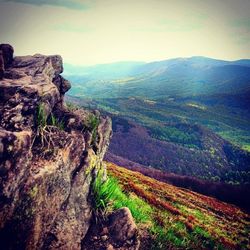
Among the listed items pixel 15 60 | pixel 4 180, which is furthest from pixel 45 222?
pixel 15 60

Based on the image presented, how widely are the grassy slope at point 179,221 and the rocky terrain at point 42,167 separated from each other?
1680mm

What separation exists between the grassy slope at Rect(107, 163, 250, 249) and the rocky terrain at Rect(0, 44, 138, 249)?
1.68 metres

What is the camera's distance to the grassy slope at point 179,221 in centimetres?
1181

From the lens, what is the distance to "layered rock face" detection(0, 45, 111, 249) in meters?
7.54

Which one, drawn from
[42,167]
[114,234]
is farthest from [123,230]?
[42,167]

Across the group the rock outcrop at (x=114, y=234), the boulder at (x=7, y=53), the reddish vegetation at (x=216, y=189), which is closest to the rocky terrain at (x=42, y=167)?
the rock outcrop at (x=114, y=234)

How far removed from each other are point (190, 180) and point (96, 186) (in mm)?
40480

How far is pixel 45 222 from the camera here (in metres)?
8.42

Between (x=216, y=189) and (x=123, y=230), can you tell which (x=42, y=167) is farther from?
(x=216, y=189)

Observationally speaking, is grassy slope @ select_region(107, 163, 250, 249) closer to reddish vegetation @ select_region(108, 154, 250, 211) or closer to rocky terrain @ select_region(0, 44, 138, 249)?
rocky terrain @ select_region(0, 44, 138, 249)

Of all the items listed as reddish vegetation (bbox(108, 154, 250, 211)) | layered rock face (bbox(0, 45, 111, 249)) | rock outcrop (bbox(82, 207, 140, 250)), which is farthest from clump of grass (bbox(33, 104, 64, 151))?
reddish vegetation (bbox(108, 154, 250, 211))

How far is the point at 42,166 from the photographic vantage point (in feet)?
28.1

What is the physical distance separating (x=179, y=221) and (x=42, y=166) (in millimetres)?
14219

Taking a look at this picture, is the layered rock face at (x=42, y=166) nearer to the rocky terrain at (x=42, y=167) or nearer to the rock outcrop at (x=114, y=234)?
the rocky terrain at (x=42, y=167)
